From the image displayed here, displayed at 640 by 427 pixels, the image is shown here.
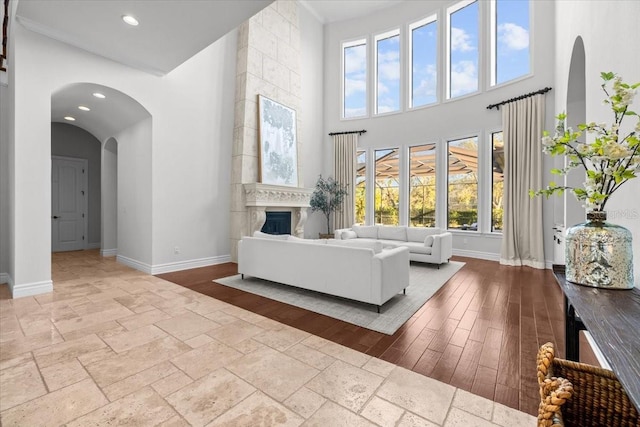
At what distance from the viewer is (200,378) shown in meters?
1.91

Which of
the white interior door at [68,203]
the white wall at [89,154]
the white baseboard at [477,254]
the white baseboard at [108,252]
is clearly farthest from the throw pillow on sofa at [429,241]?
the white interior door at [68,203]

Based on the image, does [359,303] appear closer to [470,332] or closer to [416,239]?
[470,332]

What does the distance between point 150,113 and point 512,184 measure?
6.80 meters

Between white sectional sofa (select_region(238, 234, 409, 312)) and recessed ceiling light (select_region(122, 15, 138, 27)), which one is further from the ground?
recessed ceiling light (select_region(122, 15, 138, 27))

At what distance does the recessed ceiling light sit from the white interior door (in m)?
5.41

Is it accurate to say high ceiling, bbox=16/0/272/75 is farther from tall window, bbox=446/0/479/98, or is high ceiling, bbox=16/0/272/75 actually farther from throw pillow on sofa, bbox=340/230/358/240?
tall window, bbox=446/0/479/98

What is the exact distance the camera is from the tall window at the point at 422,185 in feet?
23.5

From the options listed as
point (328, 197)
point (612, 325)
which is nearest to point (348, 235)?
point (328, 197)

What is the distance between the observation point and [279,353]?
223 cm

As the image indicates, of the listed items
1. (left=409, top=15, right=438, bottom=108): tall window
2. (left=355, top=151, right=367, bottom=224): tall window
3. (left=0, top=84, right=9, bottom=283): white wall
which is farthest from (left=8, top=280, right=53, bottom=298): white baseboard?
(left=409, top=15, right=438, bottom=108): tall window

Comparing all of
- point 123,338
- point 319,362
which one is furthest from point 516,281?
point 123,338

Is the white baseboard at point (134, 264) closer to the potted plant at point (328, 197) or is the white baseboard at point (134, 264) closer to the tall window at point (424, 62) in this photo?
the potted plant at point (328, 197)

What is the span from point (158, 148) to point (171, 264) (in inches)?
78.2

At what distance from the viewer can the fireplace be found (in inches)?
252
